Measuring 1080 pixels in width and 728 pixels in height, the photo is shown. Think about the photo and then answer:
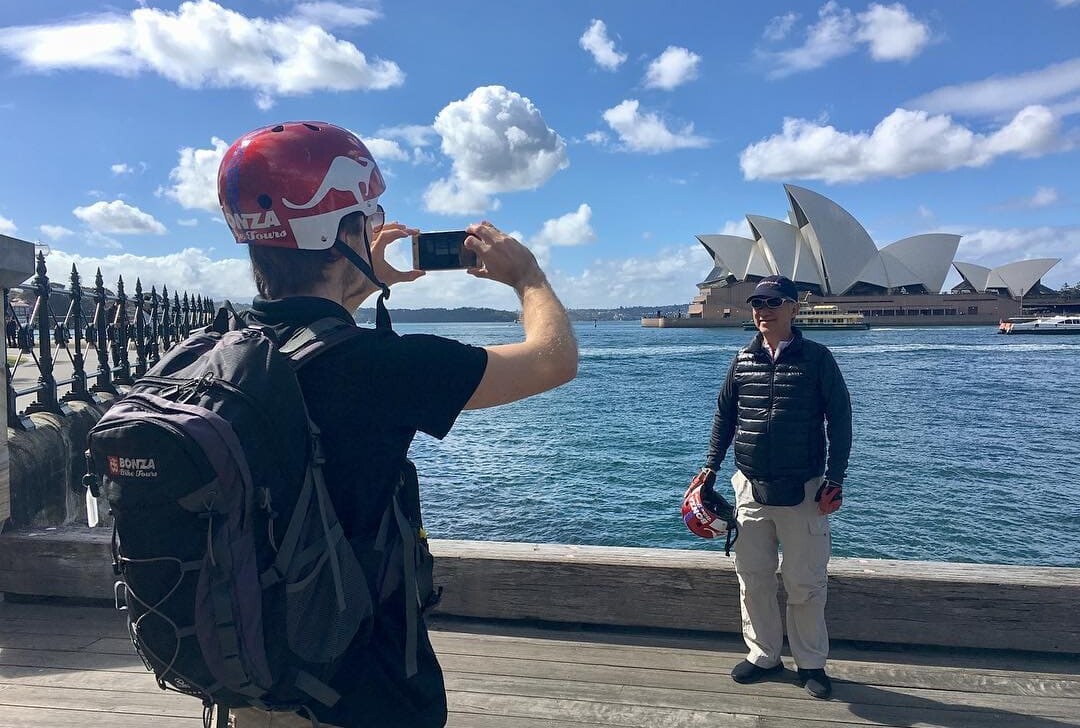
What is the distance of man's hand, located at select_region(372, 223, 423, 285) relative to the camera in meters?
1.32

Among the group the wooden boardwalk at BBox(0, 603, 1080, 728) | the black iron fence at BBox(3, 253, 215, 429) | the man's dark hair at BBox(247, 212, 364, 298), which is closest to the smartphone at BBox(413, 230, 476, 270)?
the man's dark hair at BBox(247, 212, 364, 298)

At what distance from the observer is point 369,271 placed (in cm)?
109

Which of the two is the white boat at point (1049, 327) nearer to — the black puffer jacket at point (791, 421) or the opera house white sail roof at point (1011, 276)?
the opera house white sail roof at point (1011, 276)

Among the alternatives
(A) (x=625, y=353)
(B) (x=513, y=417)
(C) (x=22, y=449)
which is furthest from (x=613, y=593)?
(A) (x=625, y=353)

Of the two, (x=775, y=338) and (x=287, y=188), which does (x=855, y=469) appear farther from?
(x=287, y=188)

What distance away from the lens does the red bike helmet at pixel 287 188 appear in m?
1.06

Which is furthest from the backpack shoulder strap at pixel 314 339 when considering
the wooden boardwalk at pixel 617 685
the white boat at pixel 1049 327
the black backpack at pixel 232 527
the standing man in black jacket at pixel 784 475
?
the white boat at pixel 1049 327

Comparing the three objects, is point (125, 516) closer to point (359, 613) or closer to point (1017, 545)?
point (359, 613)

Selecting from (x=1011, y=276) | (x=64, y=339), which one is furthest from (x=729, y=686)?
(x=1011, y=276)

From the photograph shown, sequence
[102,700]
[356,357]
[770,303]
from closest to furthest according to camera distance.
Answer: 1. [356,357]
2. [102,700]
3. [770,303]

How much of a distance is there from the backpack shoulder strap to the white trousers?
6.32 feet

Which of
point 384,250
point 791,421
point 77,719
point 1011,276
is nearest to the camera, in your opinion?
point 384,250

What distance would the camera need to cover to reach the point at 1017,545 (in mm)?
8305

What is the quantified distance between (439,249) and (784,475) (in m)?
1.79
